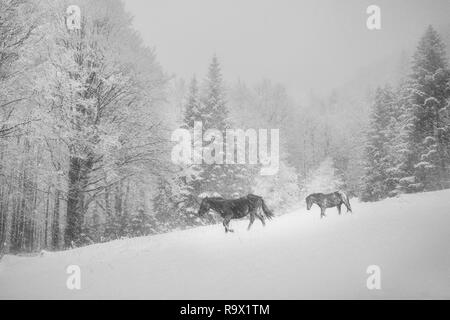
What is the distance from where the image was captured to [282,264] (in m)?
6.09

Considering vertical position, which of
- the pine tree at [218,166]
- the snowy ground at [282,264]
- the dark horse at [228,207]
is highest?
the pine tree at [218,166]

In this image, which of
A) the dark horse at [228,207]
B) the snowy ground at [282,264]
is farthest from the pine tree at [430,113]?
the dark horse at [228,207]

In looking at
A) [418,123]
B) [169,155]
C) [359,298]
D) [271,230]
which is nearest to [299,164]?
[418,123]

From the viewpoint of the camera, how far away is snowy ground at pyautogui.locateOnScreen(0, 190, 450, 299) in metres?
5.13

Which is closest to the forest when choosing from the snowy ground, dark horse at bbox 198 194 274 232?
the snowy ground

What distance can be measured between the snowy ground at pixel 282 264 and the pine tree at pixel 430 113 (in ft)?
56.0

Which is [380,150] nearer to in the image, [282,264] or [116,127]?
[116,127]

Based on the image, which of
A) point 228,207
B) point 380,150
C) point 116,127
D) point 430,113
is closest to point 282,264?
point 228,207

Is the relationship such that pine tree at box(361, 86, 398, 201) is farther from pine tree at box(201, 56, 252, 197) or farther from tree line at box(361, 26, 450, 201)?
pine tree at box(201, 56, 252, 197)

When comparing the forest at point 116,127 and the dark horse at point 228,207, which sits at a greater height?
the forest at point 116,127

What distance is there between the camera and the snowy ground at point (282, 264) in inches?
202

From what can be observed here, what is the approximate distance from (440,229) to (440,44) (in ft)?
89.7

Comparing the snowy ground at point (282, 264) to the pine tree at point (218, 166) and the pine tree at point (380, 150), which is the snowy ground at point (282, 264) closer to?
the pine tree at point (218, 166)
